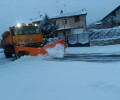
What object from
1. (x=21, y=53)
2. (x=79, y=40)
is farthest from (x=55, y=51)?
(x=79, y=40)

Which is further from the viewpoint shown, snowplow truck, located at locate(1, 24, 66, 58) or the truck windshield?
the truck windshield

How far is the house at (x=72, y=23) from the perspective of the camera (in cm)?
4906

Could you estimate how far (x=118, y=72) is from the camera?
9.39 m

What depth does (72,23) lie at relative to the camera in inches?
1960

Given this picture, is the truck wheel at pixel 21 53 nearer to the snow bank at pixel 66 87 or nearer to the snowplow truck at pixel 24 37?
the snowplow truck at pixel 24 37

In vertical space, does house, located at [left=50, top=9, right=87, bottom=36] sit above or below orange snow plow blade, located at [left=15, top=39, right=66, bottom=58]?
above

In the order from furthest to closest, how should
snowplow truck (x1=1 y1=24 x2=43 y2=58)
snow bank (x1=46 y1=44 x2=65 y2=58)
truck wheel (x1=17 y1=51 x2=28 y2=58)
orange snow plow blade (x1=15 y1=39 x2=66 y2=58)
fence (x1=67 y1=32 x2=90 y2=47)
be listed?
fence (x1=67 y1=32 x2=90 y2=47)
snowplow truck (x1=1 y1=24 x2=43 y2=58)
truck wheel (x1=17 y1=51 x2=28 y2=58)
orange snow plow blade (x1=15 y1=39 x2=66 y2=58)
snow bank (x1=46 y1=44 x2=65 y2=58)

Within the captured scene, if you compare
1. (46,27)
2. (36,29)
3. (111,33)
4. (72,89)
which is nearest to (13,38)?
(36,29)

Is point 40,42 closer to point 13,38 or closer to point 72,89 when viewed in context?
point 13,38

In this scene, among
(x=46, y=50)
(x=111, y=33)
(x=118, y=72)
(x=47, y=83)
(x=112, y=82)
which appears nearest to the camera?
(x=112, y=82)

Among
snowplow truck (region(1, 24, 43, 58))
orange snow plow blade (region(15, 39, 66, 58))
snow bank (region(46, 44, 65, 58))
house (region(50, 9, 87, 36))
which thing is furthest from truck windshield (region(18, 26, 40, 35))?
house (region(50, 9, 87, 36))

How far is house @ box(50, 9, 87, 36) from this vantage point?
161 feet

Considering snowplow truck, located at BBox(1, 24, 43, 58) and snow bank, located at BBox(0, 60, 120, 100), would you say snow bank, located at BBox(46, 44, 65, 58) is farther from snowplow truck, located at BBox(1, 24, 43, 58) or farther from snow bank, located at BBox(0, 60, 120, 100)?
snow bank, located at BBox(0, 60, 120, 100)

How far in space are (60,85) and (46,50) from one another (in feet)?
31.3
